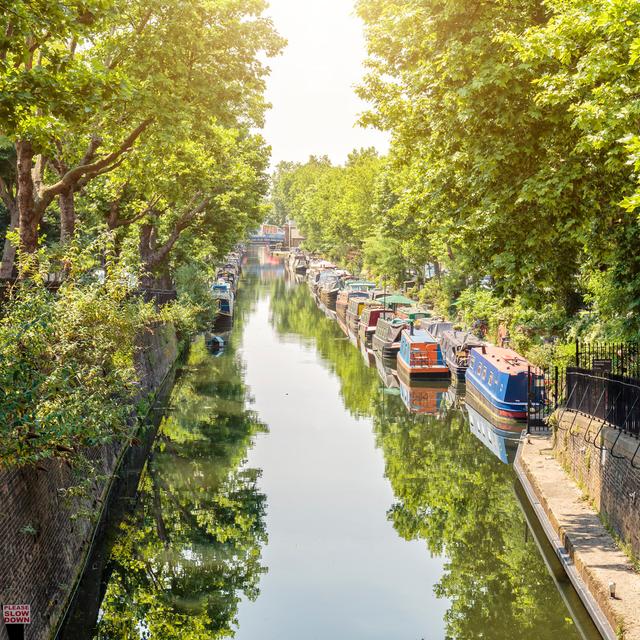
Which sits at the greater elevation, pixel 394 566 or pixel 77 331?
pixel 77 331

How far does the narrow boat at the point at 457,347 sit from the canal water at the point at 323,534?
3162mm

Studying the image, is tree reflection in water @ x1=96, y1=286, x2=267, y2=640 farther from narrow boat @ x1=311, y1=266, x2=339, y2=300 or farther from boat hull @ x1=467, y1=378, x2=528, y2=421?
narrow boat @ x1=311, y1=266, x2=339, y2=300

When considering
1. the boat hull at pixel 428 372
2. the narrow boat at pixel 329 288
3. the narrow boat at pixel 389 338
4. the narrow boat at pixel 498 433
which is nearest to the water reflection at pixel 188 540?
the narrow boat at pixel 498 433

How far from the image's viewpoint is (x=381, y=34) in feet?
59.2

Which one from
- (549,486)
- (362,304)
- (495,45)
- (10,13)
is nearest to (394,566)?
(549,486)

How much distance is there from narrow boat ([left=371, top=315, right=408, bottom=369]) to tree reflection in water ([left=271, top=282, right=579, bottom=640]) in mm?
8302

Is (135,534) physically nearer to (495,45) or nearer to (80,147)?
(80,147)

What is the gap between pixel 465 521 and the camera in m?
20.1

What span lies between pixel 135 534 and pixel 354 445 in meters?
10.8

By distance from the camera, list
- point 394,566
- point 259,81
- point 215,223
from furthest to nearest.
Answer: point 215,223, point 259,81, point 394,566

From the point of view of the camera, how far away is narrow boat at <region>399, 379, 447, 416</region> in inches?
1319

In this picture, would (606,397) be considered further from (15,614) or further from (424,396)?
(424,396)

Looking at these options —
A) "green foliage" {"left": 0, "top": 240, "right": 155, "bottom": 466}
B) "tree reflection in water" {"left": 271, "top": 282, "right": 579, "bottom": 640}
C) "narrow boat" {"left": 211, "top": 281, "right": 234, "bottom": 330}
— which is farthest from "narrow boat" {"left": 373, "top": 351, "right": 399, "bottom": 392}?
"green foliage" {"left": 0, "top": 240, "right": 155, "bottom": 466}

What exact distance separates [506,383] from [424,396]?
343 inches
